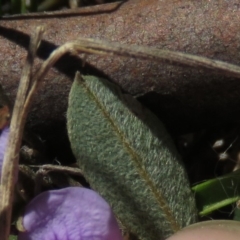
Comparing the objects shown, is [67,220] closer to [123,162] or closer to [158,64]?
[123,162]

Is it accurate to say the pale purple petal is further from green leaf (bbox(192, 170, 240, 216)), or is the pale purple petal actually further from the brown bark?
green leaf (bbox(192, 170, 240, 216))

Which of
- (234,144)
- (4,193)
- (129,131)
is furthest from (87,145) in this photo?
(234,144)

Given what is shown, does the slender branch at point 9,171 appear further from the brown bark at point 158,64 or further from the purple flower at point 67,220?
the brown bark at point 158,64

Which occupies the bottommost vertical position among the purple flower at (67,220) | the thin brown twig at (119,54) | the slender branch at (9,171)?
the purple flower at (67,220)

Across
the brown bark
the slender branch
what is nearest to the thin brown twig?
the slender branch

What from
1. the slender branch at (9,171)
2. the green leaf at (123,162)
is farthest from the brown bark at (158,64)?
the slender branch at (9,171)

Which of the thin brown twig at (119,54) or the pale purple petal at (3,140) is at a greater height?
the thin brown twig at (119,54)

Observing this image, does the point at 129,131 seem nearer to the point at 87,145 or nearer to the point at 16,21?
the point at 87,145
